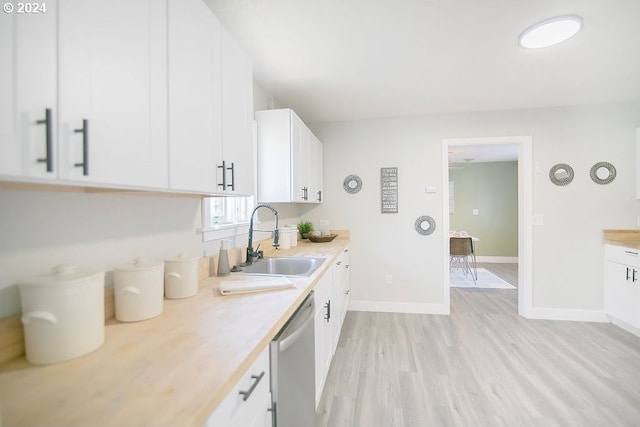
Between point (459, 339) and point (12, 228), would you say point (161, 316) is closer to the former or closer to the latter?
point (12, 228)

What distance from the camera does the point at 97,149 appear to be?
28.1 inches

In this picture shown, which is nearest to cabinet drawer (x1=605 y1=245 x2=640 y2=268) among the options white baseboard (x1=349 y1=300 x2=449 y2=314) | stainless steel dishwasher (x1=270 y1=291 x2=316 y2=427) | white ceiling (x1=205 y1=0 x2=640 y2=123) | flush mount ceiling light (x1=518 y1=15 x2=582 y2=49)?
white ceiling (x1=205 y1=0 x2=640 y2=123)

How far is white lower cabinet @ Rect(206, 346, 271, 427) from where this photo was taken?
2.16 feet

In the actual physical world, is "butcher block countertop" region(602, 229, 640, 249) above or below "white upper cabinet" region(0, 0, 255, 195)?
below

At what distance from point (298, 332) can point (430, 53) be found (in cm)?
204

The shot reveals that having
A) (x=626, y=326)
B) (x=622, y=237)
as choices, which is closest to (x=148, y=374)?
(x=626, y=326)

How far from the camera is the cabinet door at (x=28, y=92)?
0.54 meters

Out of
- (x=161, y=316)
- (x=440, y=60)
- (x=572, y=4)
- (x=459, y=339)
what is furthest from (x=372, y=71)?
(x=459, y=339)

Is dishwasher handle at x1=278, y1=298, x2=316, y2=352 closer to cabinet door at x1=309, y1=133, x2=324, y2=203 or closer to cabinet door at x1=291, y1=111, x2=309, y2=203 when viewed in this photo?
cabinet door at x1=291, y1=111, x2=309, y2=203

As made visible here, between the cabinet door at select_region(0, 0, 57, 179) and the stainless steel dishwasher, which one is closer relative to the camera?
the cabinet door at select_region(0, 0, 57, 179)

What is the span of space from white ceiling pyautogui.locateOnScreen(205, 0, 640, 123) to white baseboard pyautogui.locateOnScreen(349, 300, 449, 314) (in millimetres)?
2328

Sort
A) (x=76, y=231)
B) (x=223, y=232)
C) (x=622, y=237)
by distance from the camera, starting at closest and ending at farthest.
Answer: (x=76, y=231) → (x=223, y=232) → (x=622, y=237)

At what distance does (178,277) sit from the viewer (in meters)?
1.17

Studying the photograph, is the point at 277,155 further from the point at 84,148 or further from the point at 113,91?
the point at 84,148
